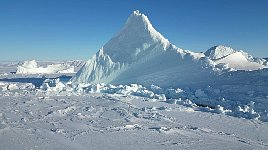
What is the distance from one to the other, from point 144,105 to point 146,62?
6.87 m

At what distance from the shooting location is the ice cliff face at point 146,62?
16.6 metres

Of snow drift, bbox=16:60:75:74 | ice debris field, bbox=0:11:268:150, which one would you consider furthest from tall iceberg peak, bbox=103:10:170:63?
snow drift, bbox=16:60:75:74

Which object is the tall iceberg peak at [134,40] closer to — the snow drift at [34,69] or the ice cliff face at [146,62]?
the ice cliff face at [146,62]

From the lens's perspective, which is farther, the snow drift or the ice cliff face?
the snow drift

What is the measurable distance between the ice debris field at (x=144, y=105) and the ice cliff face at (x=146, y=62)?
0.06 m

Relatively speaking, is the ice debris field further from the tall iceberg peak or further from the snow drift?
the snow drift

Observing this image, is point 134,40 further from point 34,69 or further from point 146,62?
point 34,69

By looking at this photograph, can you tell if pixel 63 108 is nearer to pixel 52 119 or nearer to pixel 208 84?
pixel 52 119

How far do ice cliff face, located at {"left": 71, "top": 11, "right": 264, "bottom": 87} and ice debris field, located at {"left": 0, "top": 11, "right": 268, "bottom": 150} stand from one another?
0.06 metres

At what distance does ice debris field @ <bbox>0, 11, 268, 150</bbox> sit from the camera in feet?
25.7

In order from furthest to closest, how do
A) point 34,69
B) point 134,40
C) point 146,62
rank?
point 34,69 → point 134,40 → point 146,62

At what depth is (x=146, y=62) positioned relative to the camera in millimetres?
18547

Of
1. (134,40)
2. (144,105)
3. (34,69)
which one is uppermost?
(134,40)

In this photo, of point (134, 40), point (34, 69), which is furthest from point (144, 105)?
point (34, 69)
